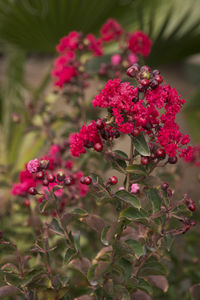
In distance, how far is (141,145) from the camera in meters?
0.73

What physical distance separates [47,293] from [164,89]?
19.6 inches

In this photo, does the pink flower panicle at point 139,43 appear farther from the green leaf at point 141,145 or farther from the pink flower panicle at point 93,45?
the green leaf at point 141,145

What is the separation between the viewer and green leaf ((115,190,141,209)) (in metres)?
0.73

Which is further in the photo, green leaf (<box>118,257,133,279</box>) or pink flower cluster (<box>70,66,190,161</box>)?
green leaf (<box>118,257,133,279</box>)

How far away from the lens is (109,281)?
0.89 meters

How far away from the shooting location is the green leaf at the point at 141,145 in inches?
28.4

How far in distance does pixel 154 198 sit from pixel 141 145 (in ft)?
0.46

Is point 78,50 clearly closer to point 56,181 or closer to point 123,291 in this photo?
point 56,181

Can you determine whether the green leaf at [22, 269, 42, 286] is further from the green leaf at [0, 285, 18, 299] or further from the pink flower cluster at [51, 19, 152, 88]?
the pink flower cluster at [51, 19, 152, 88]

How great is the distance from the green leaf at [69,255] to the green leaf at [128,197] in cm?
17

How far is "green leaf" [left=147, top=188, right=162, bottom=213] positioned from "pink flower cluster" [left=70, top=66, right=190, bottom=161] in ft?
0.37

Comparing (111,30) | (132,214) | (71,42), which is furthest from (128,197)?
(111,30)

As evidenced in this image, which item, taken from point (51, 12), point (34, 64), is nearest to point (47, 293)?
point (51, 12)

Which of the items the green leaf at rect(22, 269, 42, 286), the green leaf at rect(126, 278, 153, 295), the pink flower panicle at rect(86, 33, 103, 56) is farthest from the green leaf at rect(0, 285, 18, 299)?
the pink flower panicle at rect(86, 33, 103, 56)
